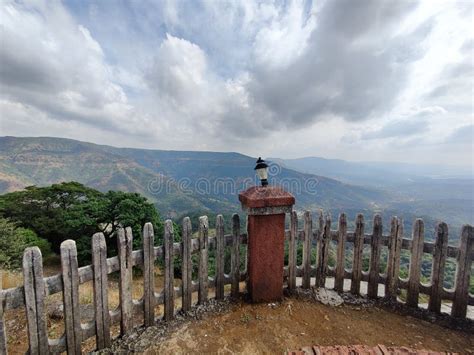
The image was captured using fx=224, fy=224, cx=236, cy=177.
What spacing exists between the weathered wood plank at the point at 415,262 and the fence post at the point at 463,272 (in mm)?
502

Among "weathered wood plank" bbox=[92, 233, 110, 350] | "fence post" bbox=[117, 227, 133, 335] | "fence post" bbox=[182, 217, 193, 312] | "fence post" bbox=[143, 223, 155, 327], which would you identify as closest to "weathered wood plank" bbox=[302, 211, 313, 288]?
"fence post" bbox=[182, 217, 193, 312]

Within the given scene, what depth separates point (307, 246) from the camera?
4305 mm

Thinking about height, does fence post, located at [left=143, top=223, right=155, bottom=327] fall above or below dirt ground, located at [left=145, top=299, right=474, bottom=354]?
above

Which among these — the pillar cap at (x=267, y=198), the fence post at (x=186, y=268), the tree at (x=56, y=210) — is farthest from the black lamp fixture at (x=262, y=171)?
the tree at (x=56, y=210)

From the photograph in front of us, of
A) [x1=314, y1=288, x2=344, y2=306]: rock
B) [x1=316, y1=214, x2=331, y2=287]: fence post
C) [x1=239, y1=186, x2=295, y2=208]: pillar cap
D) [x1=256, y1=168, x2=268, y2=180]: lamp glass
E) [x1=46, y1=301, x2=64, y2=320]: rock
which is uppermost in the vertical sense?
[x1=256, y1=168, x2=268, y2=180]: lamp glass

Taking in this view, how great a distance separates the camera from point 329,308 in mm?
3928

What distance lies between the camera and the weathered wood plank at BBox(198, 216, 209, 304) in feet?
12.4

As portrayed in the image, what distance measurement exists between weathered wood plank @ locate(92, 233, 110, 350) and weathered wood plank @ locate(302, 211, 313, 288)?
10.9 feet

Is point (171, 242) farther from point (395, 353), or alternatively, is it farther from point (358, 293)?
point (358, 293)

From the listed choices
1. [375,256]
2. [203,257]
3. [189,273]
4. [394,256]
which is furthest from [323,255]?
[189,273]

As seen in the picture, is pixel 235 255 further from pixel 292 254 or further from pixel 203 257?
pixel 292 254

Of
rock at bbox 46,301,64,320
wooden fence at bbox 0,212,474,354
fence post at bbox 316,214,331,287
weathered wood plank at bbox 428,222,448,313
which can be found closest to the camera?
wooden fence at bbox 0,212,474,354

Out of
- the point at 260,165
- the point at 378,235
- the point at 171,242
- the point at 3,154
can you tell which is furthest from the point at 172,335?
the point at 3,154

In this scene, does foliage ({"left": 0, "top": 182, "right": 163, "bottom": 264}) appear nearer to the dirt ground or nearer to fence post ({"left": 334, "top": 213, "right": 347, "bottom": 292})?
the dirt ground
